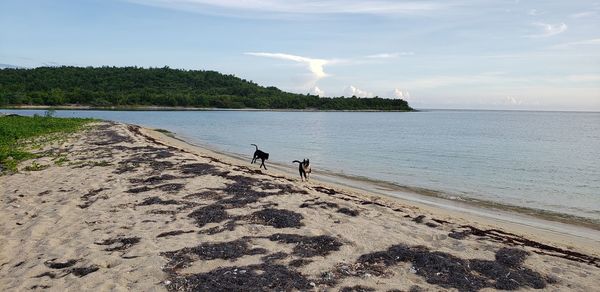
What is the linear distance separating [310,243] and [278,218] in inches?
66.9

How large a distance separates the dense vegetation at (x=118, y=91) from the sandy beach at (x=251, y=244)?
133430mm

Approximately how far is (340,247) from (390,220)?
2.66 m

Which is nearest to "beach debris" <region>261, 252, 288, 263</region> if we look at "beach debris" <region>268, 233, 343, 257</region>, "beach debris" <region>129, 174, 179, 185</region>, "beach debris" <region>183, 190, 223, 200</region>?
"beach debris" <region>268, 233, 343, 257</region>

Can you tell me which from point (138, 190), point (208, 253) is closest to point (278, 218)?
point (208, 253)

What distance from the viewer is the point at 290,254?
275 inches

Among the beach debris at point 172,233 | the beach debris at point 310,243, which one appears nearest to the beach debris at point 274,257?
the beach debris at point 310,243

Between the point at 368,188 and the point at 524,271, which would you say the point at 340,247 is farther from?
the point at 368,188

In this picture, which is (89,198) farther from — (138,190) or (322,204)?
(322,204)

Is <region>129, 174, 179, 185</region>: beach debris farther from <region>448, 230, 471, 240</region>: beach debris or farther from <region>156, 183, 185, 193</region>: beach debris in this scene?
<region>448, 230, 471, 240</region>: beach debris

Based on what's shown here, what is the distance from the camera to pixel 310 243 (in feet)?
24.8

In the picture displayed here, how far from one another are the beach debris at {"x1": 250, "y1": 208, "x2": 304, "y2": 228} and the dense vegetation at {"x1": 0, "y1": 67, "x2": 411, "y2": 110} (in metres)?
136

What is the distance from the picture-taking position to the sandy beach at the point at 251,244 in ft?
19.6

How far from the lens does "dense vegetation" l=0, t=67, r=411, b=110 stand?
139500 mm

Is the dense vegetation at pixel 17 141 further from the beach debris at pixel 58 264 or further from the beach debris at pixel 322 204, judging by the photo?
the beach debris at pixel 322 204
